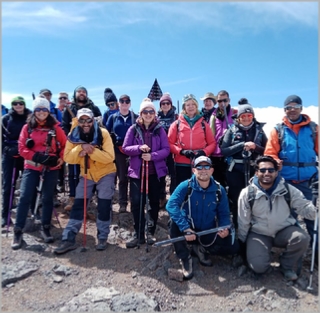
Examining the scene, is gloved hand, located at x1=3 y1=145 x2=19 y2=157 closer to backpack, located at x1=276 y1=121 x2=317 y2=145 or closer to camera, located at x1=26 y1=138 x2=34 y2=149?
camera, located at x1=26 y1=138 x2=34 y2=149

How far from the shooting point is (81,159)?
6.94 metres

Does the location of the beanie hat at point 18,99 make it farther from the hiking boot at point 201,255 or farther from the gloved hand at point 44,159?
the hiking boot at point 201,255

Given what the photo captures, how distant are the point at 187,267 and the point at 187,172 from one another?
2.43 meters

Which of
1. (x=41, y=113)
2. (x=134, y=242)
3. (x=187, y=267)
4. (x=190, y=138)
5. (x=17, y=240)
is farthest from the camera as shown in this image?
(x=190, y=138)

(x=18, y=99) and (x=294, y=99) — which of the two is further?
(x=18, y=99)

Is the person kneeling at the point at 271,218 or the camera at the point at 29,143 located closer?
the person kneeling at the point at 271,218

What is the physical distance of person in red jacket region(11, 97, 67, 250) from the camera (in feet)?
22.4

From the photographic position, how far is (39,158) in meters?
6.81

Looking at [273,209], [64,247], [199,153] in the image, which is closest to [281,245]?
[273,209]

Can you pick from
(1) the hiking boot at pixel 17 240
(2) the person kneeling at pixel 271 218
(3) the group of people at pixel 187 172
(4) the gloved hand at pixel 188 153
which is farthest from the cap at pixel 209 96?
Answer: (1) the hiking boot at pixel 17 240

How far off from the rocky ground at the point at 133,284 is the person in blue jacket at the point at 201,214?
1.48ft

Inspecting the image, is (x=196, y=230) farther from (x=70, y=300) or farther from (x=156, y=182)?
(x=70, y=300)

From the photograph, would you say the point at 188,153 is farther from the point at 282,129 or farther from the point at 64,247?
the point at 64,247

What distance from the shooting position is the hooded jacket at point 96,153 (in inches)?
266
